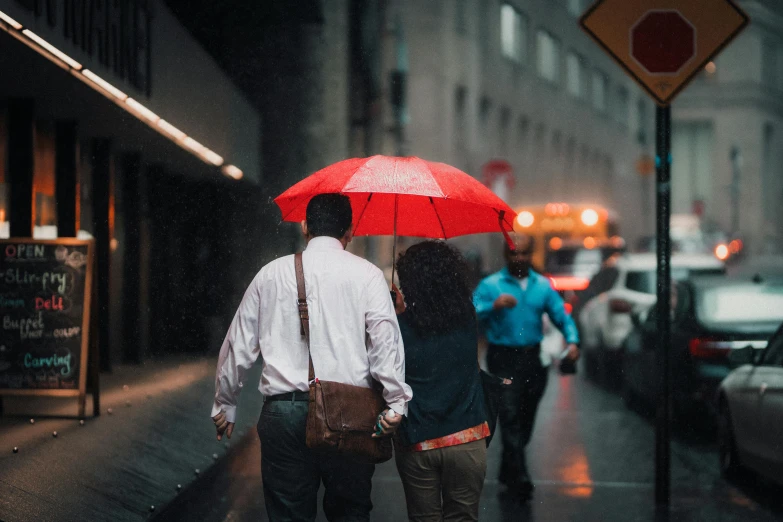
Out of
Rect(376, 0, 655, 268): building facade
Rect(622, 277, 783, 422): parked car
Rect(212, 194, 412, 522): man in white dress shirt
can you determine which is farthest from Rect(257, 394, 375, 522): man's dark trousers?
Rect(376, 0, 655, 268): building facade

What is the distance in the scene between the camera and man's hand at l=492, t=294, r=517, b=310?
693 centimetres

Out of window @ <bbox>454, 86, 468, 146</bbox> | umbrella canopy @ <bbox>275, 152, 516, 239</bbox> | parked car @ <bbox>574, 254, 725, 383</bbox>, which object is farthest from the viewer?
window @ <bbox>454, 86, 468, 146</bbox>

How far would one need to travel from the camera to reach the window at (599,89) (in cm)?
5149

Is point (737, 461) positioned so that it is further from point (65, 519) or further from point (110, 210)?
point (110, 210)

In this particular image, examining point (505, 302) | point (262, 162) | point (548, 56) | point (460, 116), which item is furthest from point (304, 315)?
point (548, 56)

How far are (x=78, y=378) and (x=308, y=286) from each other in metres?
4.46

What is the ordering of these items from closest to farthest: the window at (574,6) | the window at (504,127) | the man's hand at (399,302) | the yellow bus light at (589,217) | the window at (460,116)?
the man's hand at (399,302), the yellow bus light at (589,217), the window at (460,116), the window at (504,127), the window at (574,6)

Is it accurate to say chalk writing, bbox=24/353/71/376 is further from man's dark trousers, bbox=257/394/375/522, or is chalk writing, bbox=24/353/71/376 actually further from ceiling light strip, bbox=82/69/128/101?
man's dark trousers, bbox=257/394/375/522

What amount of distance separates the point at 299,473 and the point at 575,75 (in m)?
45.6

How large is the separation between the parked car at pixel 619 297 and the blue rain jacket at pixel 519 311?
5662 millimetres

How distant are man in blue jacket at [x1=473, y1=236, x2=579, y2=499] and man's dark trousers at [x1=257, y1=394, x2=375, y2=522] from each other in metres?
2.95

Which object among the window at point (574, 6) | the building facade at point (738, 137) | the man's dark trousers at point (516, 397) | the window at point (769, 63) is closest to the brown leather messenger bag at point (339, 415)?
the man's dark trousers at point (516, 397)

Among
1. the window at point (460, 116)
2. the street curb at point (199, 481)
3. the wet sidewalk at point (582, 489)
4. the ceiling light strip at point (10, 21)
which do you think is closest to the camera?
the ceiling light strip at point (10, 21)

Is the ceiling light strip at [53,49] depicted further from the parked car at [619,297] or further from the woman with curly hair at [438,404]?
the parked car at [619,297]
